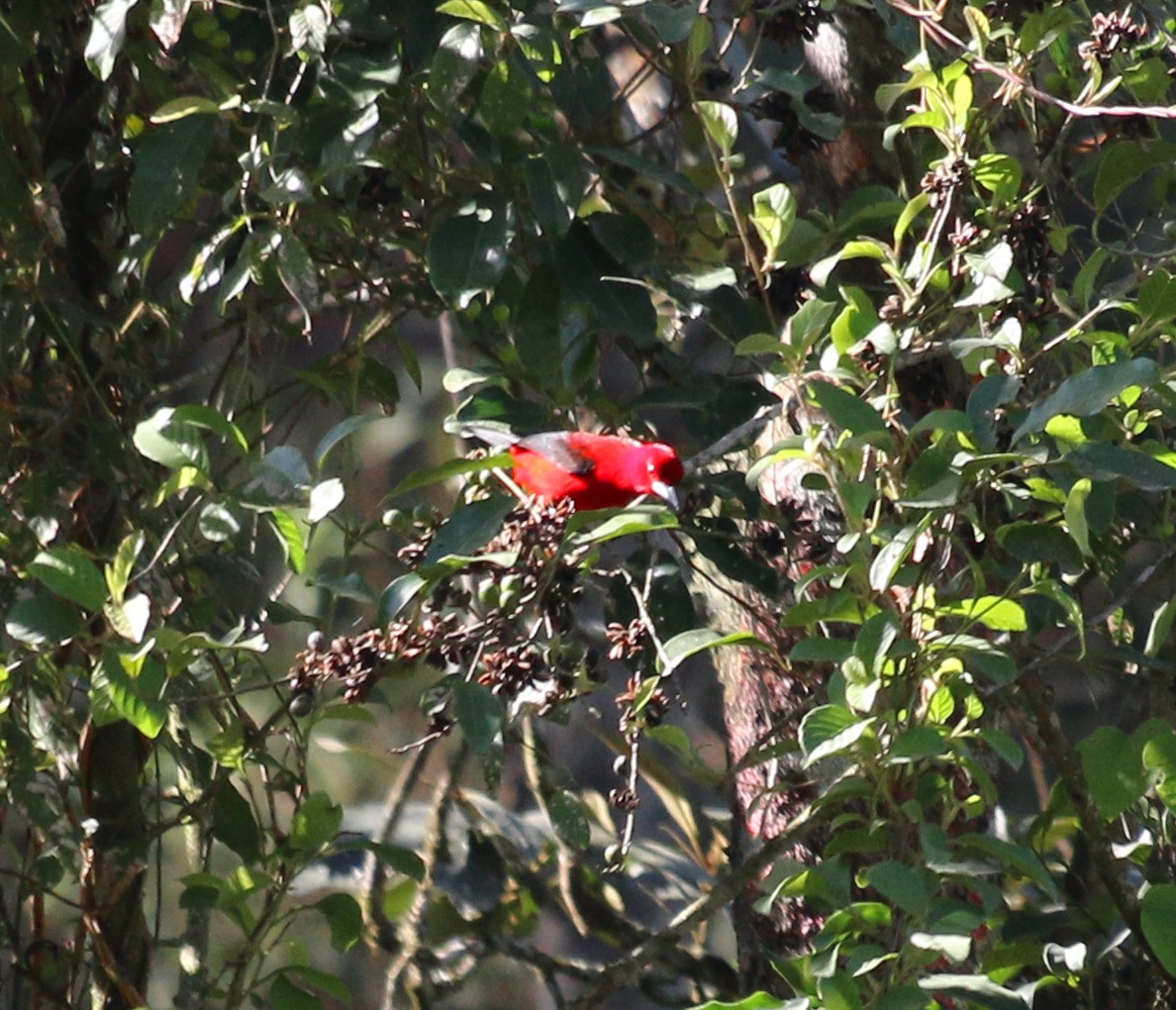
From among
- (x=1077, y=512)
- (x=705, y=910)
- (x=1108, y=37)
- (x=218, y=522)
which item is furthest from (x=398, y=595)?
(x=1108, y=37)

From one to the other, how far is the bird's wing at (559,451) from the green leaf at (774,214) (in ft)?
1.48

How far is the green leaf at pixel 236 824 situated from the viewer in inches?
84.1

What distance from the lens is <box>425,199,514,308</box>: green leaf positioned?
1901 millimetres

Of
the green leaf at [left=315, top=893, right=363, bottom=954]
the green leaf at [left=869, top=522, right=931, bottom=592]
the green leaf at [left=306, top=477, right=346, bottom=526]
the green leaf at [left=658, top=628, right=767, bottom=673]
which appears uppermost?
the green leaf at [left=306, top=477, right=346, bottom=526]

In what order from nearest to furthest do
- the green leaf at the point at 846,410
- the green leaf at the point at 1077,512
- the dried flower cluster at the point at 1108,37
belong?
the green leaf at the point at 1077,512 → the green leaf at the point at 846,410 → the dried flower cluster at the point at 1108,37

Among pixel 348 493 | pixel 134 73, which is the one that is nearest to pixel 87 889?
pixel 348 493

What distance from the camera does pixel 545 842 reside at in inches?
146

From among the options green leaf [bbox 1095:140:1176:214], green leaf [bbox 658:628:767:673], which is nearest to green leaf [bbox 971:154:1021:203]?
green leaf [bbox 1095:140:1176:214]

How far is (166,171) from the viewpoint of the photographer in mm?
1959

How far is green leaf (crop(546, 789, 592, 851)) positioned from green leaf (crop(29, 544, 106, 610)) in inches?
26.2

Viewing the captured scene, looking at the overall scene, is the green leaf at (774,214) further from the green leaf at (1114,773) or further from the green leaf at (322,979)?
the green leaf at (322,979)

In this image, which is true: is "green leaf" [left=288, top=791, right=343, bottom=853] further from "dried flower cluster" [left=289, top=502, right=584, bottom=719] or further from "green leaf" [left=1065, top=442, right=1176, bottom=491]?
"green leaf" [left=1065, top=442, right=1176, bottom=491]

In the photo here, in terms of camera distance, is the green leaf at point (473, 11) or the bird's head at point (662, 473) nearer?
the green leaf at point (473, 11)

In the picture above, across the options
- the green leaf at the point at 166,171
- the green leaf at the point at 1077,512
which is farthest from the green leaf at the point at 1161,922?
the green leaf at the point at 166,171
